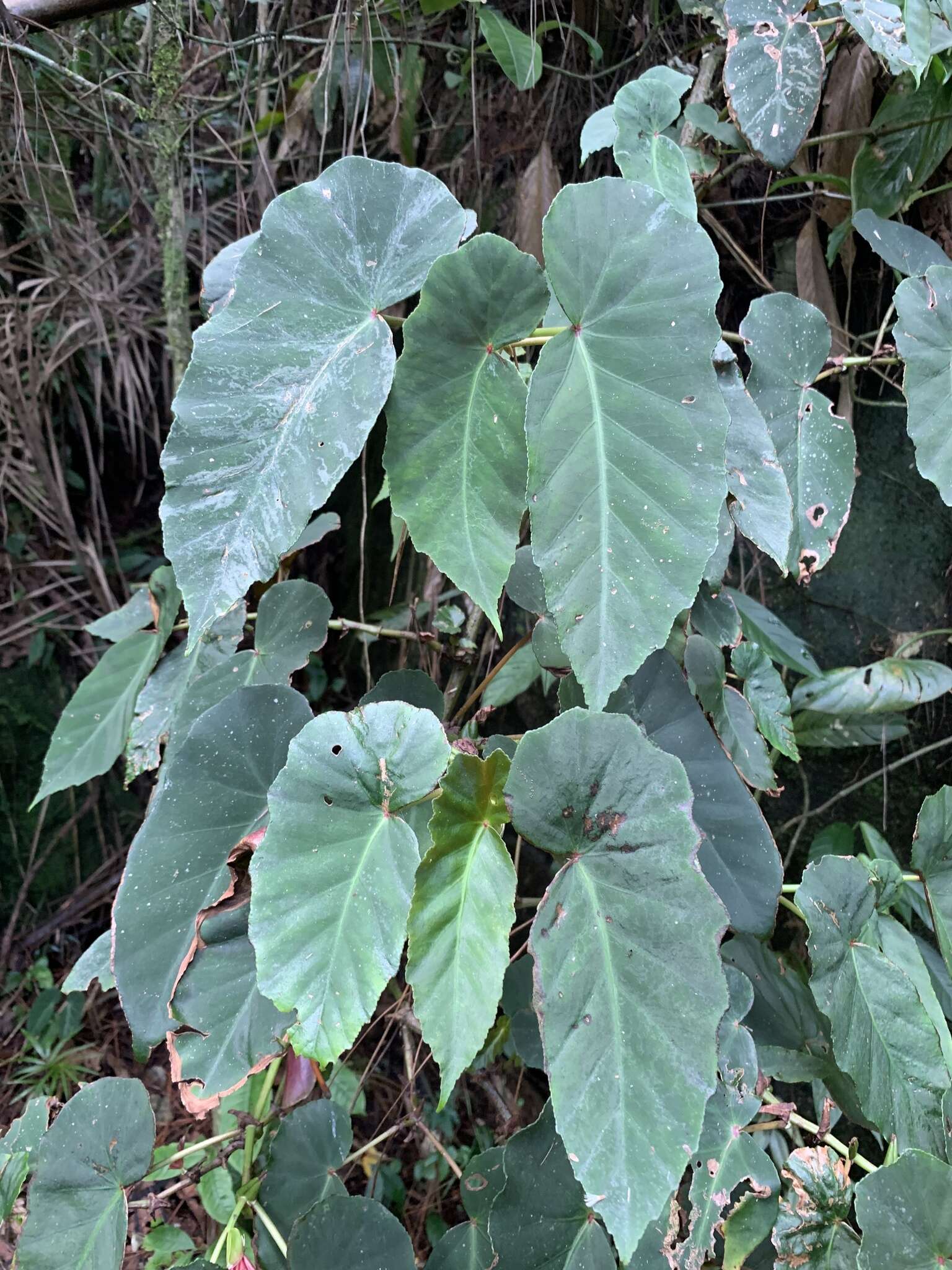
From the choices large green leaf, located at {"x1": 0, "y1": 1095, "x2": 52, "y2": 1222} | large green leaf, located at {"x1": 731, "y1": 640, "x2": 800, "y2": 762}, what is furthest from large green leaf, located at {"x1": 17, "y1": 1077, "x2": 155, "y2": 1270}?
large green leaf, located at {"x1": 731, "y1": 640, "x2": 800, "y2": 762}

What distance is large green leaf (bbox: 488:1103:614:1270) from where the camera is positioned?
574mm

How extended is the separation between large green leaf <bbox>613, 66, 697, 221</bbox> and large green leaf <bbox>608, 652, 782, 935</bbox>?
417mm

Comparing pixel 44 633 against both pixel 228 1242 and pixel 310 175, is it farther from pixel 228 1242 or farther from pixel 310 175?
pixel 228 1242

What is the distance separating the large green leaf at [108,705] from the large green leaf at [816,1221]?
2.66 feet

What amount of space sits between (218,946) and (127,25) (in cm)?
156

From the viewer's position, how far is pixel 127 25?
52.2 inches

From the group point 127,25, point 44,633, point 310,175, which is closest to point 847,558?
point 310,175

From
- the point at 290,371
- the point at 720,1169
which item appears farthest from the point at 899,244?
the point at 720,1169

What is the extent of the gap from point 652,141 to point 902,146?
0.48 metres

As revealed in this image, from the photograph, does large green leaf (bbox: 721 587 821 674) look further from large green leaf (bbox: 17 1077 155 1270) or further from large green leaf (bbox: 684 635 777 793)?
large green leaf (bbox: 17 1077 155 1270)

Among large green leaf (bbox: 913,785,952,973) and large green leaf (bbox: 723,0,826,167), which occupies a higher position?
large green leaf (bbox: 723,0,826,167)

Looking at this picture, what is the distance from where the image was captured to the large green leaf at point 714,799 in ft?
2.06

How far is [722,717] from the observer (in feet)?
2.39

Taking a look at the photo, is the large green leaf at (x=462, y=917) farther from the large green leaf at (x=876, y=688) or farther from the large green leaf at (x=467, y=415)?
the large green leaf at (x=876, y=688)
